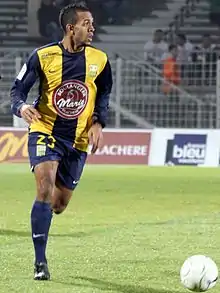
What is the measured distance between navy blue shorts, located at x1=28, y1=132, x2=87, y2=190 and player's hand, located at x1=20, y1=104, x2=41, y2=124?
198 mm

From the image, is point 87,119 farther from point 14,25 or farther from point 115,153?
point 14,25

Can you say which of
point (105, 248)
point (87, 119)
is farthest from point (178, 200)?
point (87, 119)

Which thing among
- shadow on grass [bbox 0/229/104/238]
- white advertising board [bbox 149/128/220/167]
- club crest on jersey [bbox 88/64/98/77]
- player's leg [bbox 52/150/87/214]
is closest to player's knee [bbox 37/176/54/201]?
player's leg [bbox 52/150/87/214]

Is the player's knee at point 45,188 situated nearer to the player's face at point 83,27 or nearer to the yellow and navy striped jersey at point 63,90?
the yellow and navy striped jersey at point 63,90

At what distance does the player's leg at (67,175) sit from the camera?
309 inches

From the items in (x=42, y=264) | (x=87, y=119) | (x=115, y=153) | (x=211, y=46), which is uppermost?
(x=87, y=119)

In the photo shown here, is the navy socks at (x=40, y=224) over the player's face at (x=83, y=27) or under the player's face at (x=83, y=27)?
under

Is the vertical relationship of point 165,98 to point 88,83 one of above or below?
below

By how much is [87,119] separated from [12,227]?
11.6 ft

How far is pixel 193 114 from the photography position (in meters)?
21.8

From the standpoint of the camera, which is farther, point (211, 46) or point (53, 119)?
point (211, 46)

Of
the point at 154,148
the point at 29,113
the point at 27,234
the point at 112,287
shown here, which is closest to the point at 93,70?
the point at 29,113

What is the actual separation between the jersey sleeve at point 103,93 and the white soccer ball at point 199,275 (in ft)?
5.30

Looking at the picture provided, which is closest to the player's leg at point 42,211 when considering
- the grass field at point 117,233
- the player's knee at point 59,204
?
the grass field at point 117,233
